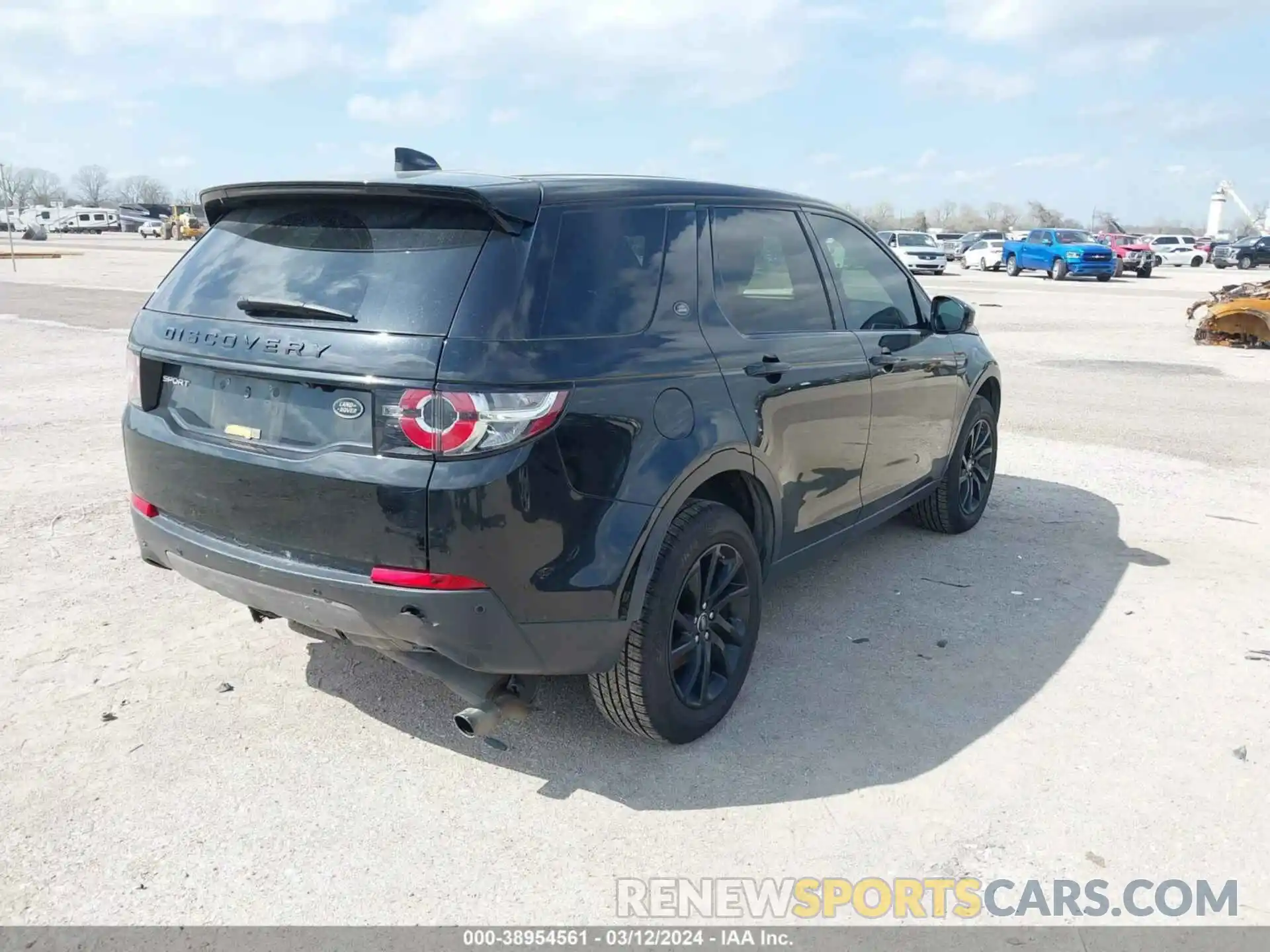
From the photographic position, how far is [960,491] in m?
5.83

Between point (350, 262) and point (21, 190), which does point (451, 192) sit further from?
point (21, 190)

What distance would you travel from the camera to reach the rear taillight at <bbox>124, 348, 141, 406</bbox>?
3.51 metres

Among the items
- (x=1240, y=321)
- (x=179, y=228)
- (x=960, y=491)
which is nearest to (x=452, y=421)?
(x=960, y=491)

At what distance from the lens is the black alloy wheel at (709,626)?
3.49m

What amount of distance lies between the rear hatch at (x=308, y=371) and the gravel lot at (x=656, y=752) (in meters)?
0.85

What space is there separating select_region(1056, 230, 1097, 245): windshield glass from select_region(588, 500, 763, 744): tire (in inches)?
1408

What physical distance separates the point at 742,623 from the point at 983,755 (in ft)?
3.15

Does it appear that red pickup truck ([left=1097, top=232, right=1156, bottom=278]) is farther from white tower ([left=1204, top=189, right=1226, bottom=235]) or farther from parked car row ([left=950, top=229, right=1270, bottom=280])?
white tower ([left=1204, top=189, right=1226, bottom=235])

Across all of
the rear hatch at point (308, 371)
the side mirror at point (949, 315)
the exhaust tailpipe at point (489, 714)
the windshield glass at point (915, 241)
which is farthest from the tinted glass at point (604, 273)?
the windshield glass at point (915, 241)

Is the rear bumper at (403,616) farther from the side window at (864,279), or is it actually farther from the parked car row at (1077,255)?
the parked car row at (1077,255)

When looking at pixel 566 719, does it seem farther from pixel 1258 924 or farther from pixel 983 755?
pixel 1258 924

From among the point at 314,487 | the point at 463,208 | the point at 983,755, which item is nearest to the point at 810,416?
the point at 983,755

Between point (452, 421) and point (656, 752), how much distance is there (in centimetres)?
147

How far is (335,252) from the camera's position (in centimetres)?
313
